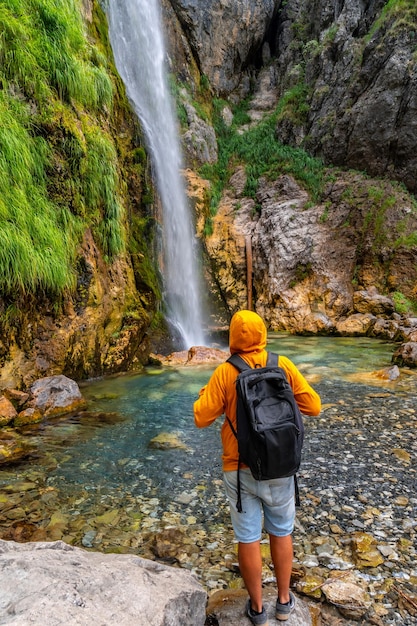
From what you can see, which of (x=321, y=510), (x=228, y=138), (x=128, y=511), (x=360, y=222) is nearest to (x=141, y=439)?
(x=128, y=511)

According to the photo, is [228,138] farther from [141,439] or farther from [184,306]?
[141,439]

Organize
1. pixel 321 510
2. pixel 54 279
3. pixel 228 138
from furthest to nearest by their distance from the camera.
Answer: pixel 228 138 < pixel 54 279 < pixel 321 510

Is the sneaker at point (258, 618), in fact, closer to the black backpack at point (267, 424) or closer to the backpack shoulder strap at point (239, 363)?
the black backpack at point (267, 424)

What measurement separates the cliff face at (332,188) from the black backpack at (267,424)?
11120 mm

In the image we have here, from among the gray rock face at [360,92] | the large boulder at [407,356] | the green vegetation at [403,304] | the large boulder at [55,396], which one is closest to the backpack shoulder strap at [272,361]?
the large boulder at [55,396]

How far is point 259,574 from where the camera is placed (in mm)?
1827

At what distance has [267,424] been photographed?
1674 millimetres

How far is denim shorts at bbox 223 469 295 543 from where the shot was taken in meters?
1.80

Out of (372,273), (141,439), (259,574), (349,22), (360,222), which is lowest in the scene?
(141,439)

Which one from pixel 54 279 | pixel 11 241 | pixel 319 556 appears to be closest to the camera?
pixel 319 556

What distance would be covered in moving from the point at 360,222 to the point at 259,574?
49.1ft

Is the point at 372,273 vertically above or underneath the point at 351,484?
above

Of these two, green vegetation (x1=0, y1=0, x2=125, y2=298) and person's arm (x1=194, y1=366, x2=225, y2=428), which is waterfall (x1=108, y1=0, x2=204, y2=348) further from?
person's arm (x1=194, y1=366, x2=225, y2=428)

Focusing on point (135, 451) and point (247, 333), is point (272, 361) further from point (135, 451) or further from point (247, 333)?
point (135, 451)
